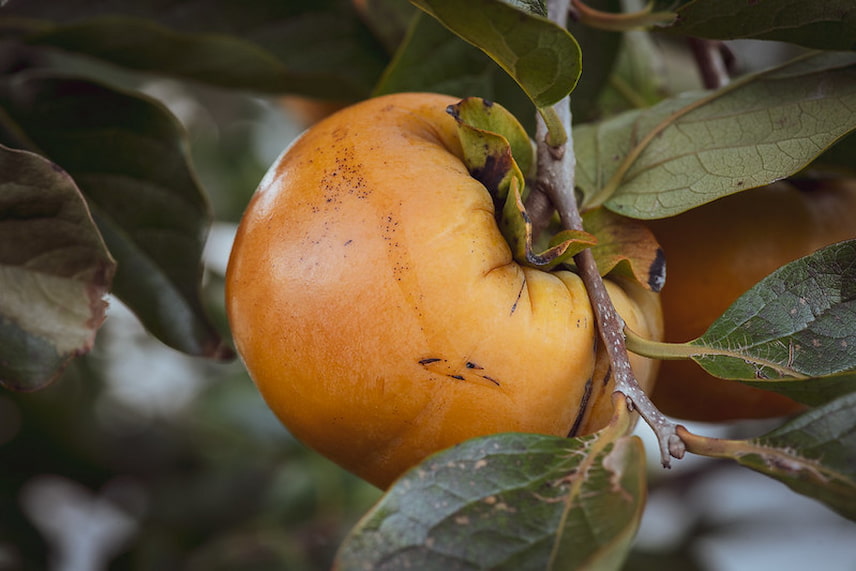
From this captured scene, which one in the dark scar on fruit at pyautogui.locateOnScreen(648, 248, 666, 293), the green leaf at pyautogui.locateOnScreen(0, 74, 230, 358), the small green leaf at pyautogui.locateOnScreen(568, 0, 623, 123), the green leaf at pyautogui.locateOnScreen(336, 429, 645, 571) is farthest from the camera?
the small green leaf at pyautogui.locateOnScreen(568, 0, 623, 123)

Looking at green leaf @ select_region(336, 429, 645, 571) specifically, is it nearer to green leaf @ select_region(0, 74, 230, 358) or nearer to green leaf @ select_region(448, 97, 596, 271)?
green leaf @ select_region(448, 97, 596, 271)

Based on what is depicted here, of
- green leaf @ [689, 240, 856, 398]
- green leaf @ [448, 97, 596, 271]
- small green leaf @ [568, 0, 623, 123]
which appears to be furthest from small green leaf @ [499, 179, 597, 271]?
small green leaf @ [568, 0, 623, 123]

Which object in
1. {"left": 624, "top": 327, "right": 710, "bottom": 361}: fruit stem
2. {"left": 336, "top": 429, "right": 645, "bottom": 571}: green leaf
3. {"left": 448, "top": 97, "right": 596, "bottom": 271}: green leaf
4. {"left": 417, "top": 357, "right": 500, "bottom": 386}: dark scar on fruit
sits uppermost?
{"left": 448, "top": 97, "right": 596, "bottom": 271}: green leaf

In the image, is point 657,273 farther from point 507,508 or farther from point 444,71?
point 444,71

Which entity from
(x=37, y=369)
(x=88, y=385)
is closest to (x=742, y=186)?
(x=37, y=369)

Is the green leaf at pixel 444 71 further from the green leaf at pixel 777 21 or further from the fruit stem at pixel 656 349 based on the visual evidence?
the fruit stem at pixel 656 349

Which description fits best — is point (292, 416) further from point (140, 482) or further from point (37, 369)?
point (140, 482)

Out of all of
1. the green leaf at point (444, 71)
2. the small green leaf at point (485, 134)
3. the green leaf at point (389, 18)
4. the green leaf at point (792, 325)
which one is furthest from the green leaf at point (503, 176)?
the green leaf at point (389, 18)
